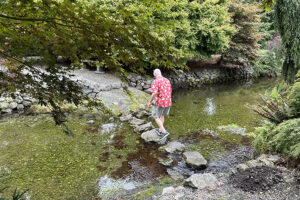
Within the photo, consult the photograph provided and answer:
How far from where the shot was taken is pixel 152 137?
5.54 meters

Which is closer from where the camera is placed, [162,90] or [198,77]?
[162,90]

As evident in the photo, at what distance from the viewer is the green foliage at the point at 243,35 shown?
48.6 feet

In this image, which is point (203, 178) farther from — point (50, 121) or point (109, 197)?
point (50, 121)

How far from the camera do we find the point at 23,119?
668cm

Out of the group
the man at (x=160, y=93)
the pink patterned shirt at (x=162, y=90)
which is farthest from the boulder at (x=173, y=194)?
the pink patterned shirt at (x=162, y=90)

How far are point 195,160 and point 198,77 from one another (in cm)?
1065

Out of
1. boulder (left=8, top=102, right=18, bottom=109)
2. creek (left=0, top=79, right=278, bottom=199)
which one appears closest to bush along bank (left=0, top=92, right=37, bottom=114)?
boulder (left=8, top=102, right=18, bottom=109)

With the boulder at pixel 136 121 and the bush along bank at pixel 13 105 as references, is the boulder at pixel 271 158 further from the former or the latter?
the bush along bank at pixel 13 105

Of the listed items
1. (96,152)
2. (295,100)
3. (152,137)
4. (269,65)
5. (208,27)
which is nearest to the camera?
(295,100)

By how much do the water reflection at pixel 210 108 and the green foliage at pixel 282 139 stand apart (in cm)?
357

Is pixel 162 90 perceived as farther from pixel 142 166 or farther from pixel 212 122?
pixel 212 122

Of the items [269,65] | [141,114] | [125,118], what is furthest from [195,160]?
[269,65]

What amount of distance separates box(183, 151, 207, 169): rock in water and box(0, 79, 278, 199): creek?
0.12 metres

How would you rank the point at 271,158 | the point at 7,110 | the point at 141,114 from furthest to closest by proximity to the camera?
1. the point at 141,114
2. the point at 7,110
3. the point at 271,158
